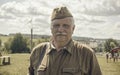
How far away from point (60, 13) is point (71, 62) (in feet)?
1.84

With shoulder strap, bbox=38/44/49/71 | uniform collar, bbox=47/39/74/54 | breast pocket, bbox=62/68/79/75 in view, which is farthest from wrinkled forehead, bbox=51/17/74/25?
breast pocket, bbox=62/68/79/75

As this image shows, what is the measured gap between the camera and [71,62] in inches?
131

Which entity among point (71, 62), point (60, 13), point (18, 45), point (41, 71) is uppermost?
point (60, 13)

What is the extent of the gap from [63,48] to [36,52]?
41 centimetres

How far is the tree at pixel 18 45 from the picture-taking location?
8384 centimetres

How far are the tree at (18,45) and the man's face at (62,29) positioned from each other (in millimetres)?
80485

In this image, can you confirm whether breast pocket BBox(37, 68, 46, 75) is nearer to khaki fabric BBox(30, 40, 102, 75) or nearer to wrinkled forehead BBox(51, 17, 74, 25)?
khaki fabric BBox(30, 40, 102, 75)

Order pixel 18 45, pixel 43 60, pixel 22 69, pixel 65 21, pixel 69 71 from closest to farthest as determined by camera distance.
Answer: pixel 69 71 → pixel 65 21 → pixel 43 60 → pixel 22 69 → pixel 18 45

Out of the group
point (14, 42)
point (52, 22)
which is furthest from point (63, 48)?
point (14, 42)

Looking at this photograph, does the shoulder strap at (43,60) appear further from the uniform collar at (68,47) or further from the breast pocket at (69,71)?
the breast pocket at (69,71)

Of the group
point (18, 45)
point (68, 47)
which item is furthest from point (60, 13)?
point (18, 45)

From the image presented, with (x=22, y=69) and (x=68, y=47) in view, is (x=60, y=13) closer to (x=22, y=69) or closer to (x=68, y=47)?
(x=68, y=47)

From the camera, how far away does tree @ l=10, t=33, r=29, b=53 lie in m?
83.8

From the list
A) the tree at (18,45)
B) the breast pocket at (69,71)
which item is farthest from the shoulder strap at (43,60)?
the tree at (18,45)
